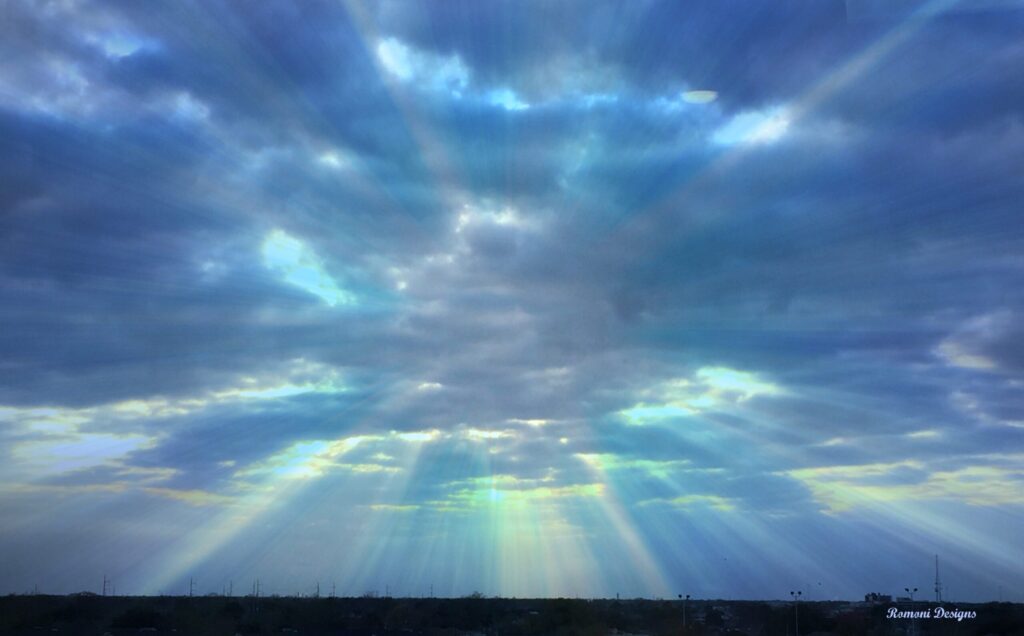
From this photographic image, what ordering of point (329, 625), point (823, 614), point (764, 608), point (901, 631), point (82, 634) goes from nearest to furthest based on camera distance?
point (82, 634) < point (901, 631) < point (329, 625) < point (823, 614) < point (764, 608)

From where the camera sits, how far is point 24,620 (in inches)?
3447

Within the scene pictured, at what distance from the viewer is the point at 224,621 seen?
276 ft

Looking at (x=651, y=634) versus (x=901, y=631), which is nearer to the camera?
(x=651, y=634)

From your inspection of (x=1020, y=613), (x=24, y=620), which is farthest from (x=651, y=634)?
(x=24, y=620)

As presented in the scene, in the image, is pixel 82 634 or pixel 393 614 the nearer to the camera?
pixel 82 634

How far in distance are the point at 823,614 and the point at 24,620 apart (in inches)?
2867

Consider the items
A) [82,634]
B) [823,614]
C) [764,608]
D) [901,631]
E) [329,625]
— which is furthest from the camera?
[764,608]

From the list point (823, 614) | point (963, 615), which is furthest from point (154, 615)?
point (963, 615)

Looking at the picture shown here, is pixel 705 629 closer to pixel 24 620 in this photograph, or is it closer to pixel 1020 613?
pixel 1020 613

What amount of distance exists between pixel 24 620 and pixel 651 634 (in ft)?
181

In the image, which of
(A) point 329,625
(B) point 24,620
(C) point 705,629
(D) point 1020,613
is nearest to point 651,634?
(C) point 705,629

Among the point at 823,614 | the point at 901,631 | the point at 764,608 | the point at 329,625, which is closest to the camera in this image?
the point at 901,631

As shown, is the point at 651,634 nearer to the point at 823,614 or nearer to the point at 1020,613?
the point at 823,614

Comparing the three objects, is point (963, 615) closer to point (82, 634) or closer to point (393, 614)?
point (393, 614)
